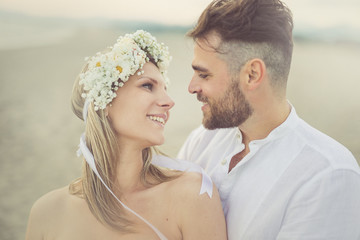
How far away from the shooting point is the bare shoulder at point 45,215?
2.91 metres

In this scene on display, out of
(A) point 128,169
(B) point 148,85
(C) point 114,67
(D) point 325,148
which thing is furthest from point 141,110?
(D) point 325,148

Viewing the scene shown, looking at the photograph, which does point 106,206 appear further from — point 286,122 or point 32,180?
point 32,180

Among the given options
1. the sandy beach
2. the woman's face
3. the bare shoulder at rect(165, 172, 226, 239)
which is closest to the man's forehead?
the woman's face

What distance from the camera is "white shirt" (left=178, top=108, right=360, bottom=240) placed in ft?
8.33

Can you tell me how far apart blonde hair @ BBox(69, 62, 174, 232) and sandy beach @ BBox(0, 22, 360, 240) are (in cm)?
408

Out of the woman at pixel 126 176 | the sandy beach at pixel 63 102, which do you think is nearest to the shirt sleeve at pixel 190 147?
the woman at pixel 126 176

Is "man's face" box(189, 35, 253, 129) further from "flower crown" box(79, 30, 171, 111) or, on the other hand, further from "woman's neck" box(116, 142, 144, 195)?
"woman's neck" box(116, 142, 144, 195)

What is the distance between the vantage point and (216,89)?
10.2 ft

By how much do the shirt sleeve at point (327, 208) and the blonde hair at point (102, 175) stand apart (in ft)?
3.02

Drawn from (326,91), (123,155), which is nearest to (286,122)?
(123,155)

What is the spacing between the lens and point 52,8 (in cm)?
1003

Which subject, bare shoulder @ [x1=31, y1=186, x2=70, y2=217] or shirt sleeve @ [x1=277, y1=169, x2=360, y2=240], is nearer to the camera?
shirt sleeve @ [x1=277, y1=169, x2=360, y2=240]

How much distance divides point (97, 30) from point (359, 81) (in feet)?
20.6

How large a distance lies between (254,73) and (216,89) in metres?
0.31
